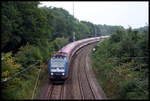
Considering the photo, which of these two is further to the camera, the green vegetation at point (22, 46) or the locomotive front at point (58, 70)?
the locomotive front at point (58, 70)

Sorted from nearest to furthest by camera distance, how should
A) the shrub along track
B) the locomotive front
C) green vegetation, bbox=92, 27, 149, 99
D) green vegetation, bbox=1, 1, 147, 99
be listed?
green vegetation, bbox=92, 27, 149, 99 < green vegetation, bbox=1, 1, 147, 99 < the shrub along track < the locomotive front

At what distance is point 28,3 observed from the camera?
26828 mm

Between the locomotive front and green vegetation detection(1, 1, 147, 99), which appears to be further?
the locomotive front

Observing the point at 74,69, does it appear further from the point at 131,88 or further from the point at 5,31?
the point at 131,88

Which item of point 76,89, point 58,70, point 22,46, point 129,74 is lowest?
point 76,89

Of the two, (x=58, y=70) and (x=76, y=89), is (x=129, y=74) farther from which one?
(x=58, y=70)

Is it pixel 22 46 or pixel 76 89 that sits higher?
pixel 22 46

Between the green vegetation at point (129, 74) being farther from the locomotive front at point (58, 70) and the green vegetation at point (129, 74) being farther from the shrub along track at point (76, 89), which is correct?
the locomotive front at point (58, 70)

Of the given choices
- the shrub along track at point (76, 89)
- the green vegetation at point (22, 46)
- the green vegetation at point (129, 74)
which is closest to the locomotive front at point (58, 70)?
the shrub along track at point (76, 89)

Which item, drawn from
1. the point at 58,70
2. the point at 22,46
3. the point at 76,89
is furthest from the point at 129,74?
the point at 22,46

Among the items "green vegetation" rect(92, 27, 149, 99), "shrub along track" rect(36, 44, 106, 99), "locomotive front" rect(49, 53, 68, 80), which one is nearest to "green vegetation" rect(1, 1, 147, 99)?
"green vegetation" rect(92, 27, 149, 99)

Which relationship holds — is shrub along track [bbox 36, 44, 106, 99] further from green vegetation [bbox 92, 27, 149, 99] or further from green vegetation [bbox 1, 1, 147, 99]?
green vegetation [bbox 1, 1, 147, 99]

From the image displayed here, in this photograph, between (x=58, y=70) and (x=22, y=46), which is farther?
(x=22, y=46)

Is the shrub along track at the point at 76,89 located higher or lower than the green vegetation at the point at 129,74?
lower
